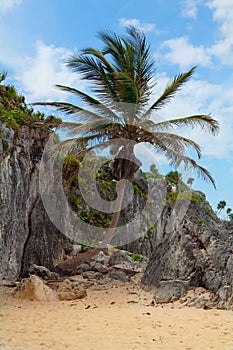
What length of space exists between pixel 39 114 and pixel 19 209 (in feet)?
14.0

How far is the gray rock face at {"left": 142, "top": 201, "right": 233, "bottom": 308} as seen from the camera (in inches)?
354

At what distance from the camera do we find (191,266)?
981 centimetres

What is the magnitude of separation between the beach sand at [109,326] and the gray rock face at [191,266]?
2.07 ft

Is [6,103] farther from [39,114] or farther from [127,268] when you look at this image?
[127,268]

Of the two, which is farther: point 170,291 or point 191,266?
point 191,266

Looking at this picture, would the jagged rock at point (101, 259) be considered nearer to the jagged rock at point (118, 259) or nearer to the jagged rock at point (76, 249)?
the jagged rock at point (118, 259)

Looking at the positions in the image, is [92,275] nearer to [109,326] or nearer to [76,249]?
[76,249]

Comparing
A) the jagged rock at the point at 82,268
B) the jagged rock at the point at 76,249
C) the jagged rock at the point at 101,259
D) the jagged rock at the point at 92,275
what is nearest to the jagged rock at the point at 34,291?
the jagged rock at the point at 92,275

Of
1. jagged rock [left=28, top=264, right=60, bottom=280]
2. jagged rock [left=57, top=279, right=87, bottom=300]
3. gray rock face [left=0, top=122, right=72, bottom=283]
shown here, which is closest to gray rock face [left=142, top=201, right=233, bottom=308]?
jagged rock [left=57, top=279, right=87, bottom=300]

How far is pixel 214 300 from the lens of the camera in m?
8.50

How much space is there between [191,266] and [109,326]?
4.07m

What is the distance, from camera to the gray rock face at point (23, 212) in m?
9.76

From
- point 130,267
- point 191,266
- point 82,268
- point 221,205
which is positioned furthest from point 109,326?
point 221,205

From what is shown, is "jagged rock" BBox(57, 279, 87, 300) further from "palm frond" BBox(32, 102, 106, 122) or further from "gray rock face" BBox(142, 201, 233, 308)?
"palm frond" BBox(32, 102, 106, 122)
